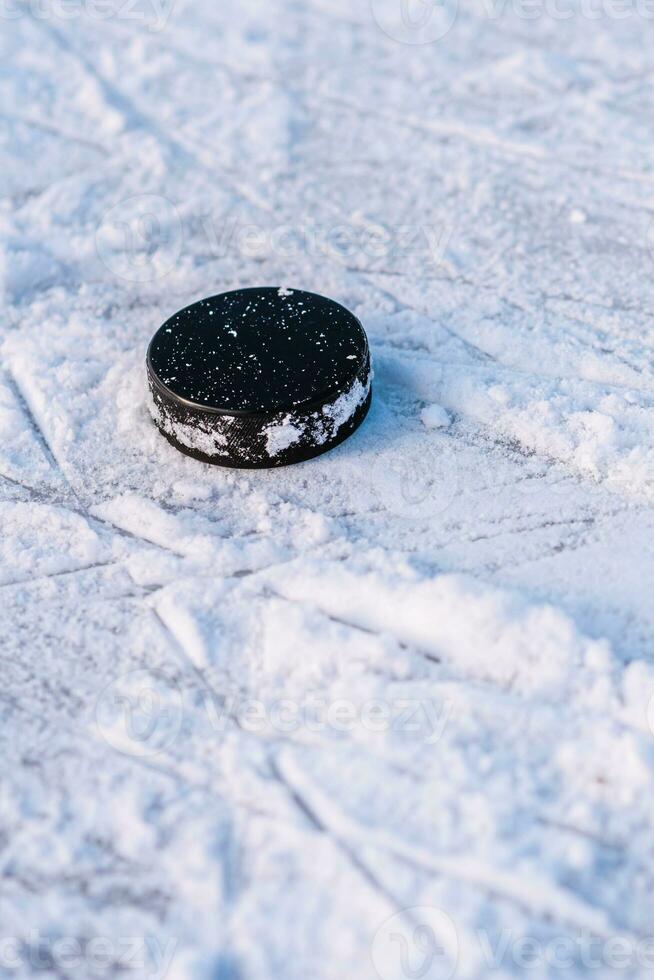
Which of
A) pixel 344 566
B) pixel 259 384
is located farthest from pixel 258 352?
pixel 344 566

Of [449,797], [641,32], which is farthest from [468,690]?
[641,32]

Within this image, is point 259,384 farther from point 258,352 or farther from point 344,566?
point 344,566

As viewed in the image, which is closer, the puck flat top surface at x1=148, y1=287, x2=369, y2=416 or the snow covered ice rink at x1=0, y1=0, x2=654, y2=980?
the snow covered ice rink at x1=0, y1=0, x2=654, y2=980

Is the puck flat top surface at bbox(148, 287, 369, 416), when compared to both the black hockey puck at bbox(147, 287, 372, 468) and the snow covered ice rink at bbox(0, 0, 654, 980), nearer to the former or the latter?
the black hockey puck at bbox(147, 287, 372, 468)

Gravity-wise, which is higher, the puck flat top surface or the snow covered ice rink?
the puck flat top surface

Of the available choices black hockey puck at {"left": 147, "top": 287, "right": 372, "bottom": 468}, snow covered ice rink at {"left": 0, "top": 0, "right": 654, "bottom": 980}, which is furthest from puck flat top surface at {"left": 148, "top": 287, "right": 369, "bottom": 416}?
snow covered ice rink at {"left": 0, "top": 0, "right": 654, "bottom": 980}

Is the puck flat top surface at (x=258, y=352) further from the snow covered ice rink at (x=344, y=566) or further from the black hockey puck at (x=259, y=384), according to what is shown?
the snow covered ice rink at (x=344, y=566)
